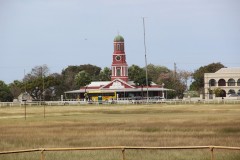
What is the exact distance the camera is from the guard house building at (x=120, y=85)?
151 meters

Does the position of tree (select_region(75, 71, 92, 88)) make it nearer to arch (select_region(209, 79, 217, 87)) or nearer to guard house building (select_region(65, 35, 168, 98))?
guard house building (select_region(65, 35, 168, 98))

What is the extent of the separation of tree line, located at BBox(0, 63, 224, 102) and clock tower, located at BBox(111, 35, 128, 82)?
4104 mm

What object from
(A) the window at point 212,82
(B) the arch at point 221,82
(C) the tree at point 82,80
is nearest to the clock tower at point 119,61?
(C) the tree at point 82,80

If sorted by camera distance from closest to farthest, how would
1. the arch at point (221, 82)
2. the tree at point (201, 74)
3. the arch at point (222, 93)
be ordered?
the arch at point (222, 93)
the arch at point (221, 82)
the tree at point (201, 74)

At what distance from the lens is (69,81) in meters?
184

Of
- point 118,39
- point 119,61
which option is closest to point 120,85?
point 119,61

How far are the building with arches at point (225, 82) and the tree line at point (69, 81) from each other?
11.9 meters

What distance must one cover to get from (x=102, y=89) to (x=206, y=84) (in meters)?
24.9

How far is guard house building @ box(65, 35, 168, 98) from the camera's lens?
495 ft

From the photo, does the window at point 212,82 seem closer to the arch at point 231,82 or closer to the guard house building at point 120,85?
the arch at point 231,82

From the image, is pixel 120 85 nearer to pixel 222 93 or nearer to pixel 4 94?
pixel 222 93

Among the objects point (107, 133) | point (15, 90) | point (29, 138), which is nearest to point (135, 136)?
point (107, 133)

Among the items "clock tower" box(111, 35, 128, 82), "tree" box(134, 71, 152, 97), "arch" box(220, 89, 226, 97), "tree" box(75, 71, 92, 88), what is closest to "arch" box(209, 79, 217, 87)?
"arch" box(220, 89, 226, 97)

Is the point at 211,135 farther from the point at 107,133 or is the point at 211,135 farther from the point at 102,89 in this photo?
the point at 102,89
